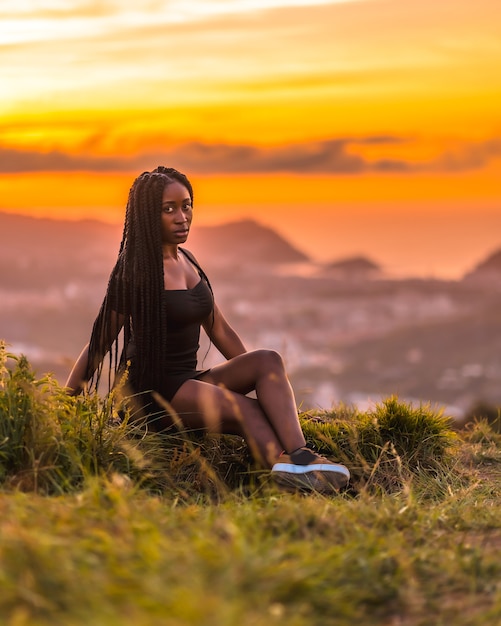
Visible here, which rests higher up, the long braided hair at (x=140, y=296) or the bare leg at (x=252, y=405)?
the long braided hair at (x=140, y=296)

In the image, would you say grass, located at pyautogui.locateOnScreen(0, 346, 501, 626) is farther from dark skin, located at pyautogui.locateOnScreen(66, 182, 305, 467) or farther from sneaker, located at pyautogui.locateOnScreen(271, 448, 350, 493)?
dark skin, located at pyautogui.locateOnScreen(66, 182, 305, 467)

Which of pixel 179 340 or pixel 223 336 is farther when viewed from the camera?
pixel 223 336

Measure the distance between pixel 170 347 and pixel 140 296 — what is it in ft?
1.11

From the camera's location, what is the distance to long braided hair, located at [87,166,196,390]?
519 centimetres

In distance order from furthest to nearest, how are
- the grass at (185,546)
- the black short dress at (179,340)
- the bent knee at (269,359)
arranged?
1. the black short dress at (179,340)
2. the bent knee at (269,359)
3. the grass at (185,546)

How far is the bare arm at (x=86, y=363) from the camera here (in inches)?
206

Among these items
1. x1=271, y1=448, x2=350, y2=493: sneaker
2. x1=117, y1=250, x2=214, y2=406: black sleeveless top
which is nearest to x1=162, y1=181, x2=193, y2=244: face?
x1=117, y1=250, x2=214, y2=406: black sleeveless top

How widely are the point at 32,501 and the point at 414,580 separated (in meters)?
1.44

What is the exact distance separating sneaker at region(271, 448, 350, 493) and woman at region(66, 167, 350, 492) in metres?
0.09

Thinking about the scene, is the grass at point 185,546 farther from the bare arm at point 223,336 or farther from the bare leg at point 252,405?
the bare arm at point 223,336

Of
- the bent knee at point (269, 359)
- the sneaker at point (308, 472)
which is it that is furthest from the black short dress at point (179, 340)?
the sneaker at point (308, 472)

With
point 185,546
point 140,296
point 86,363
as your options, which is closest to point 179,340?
point 140,296

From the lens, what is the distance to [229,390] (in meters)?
5.21

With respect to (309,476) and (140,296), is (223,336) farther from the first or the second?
(309,476)
